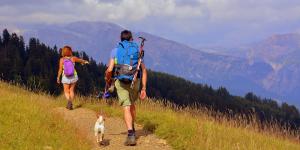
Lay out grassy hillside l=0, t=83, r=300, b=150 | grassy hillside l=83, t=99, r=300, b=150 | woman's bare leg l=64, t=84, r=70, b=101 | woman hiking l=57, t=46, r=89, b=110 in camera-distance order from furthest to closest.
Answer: woman's bare leg l=64, t=84, r=70, b=101
woman hiking l=57, t=46, r=89, b=110
grassy hillside l=83, t=99, r=300, b=150
grassy hillside l=0, t=83, r=300, b=150

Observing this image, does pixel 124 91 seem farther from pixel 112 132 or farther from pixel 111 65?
pixel 112 132

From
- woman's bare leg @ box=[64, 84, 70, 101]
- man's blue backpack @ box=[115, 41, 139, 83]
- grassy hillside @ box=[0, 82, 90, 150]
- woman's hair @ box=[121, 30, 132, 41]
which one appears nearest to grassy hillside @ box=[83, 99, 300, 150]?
woman's bare leg @ box=[64, 84, 70, 101]

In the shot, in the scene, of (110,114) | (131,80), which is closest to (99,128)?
(131,80)

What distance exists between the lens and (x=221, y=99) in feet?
454

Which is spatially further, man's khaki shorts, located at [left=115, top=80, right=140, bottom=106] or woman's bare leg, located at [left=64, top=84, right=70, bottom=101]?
woman's bare leg, located at [left=64, top=84, right=70, bottom=101]

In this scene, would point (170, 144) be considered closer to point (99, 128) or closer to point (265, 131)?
point (99, 128)

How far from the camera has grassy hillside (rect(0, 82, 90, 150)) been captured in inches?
376

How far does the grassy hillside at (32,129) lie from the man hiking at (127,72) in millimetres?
1033

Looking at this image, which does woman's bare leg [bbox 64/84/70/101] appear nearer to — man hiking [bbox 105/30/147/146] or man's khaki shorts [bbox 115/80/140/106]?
man hiking [bbox 105/30/147/146]

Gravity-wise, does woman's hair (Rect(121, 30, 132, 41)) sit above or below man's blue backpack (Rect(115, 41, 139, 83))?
above

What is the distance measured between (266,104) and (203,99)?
Result: 36157 millimetres

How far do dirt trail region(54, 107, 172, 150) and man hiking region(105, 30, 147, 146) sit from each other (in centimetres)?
39

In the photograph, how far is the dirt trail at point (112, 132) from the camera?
34.3ft

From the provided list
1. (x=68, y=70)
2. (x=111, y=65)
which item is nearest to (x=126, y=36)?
(x=111, y=65)
